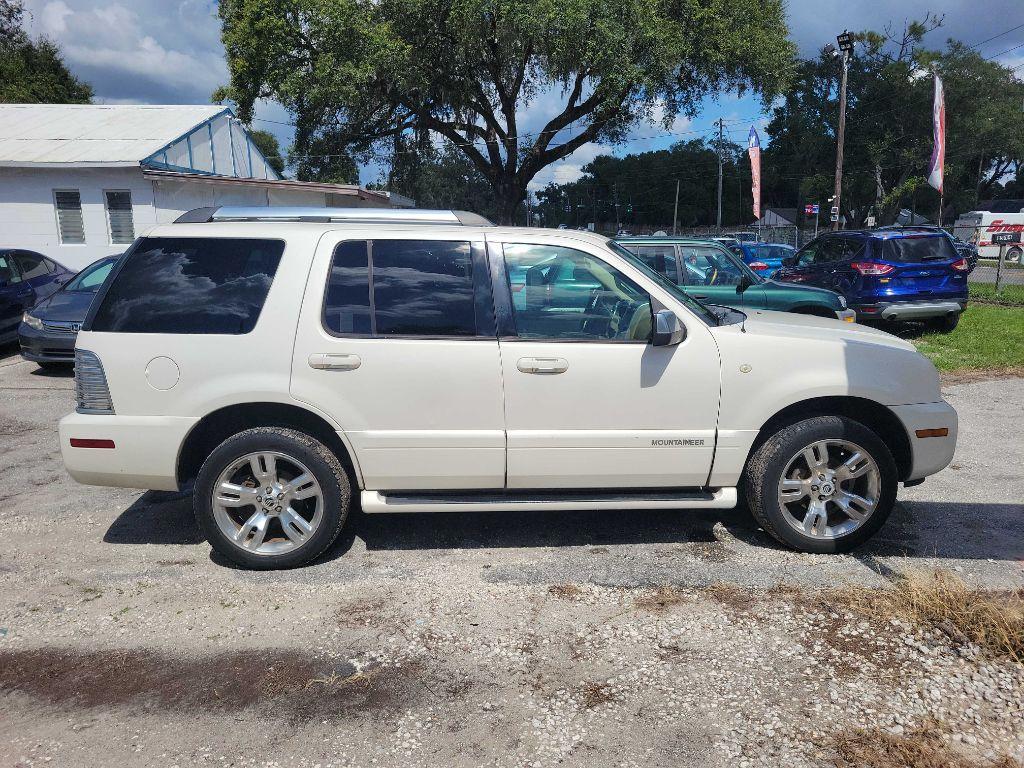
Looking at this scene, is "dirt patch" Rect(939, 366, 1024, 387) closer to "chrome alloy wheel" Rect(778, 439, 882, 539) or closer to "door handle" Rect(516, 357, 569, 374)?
"chrome alloy wheel" Rect(778, 439, 882, 539)

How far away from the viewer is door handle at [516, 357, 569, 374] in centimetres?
413

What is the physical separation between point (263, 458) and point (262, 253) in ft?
3.72

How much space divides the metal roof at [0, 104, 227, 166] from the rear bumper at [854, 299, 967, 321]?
15347 mm

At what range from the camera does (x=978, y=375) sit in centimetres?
984

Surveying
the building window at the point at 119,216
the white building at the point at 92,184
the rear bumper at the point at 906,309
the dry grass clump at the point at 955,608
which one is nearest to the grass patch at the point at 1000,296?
the rear bumper at the point at 906,309

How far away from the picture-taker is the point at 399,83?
22656 mm

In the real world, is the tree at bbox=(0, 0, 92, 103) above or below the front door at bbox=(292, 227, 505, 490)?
above

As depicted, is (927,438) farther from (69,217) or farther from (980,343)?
(69,217)

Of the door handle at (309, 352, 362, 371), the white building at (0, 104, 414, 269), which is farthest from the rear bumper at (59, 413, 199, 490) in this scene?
the white building at (0, 104, 414, 269)

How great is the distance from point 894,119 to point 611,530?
53.9m

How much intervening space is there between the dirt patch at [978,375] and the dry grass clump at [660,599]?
6.98 metres

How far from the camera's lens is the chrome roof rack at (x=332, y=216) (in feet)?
14.6

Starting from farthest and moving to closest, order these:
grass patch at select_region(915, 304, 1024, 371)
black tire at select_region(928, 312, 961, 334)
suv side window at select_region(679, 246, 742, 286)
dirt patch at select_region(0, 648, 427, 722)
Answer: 1. black tire at select_region(928, 312, 961, 334)
2. grass patch at select_region(915, 304, 1024, 371)
3. suv side window at select_region(679, 246, 742, 286)
4. dirt patch at select_region(0, 648, 427, 722)

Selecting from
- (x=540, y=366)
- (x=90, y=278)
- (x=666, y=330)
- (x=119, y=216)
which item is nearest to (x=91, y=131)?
(x=119, y=216)
